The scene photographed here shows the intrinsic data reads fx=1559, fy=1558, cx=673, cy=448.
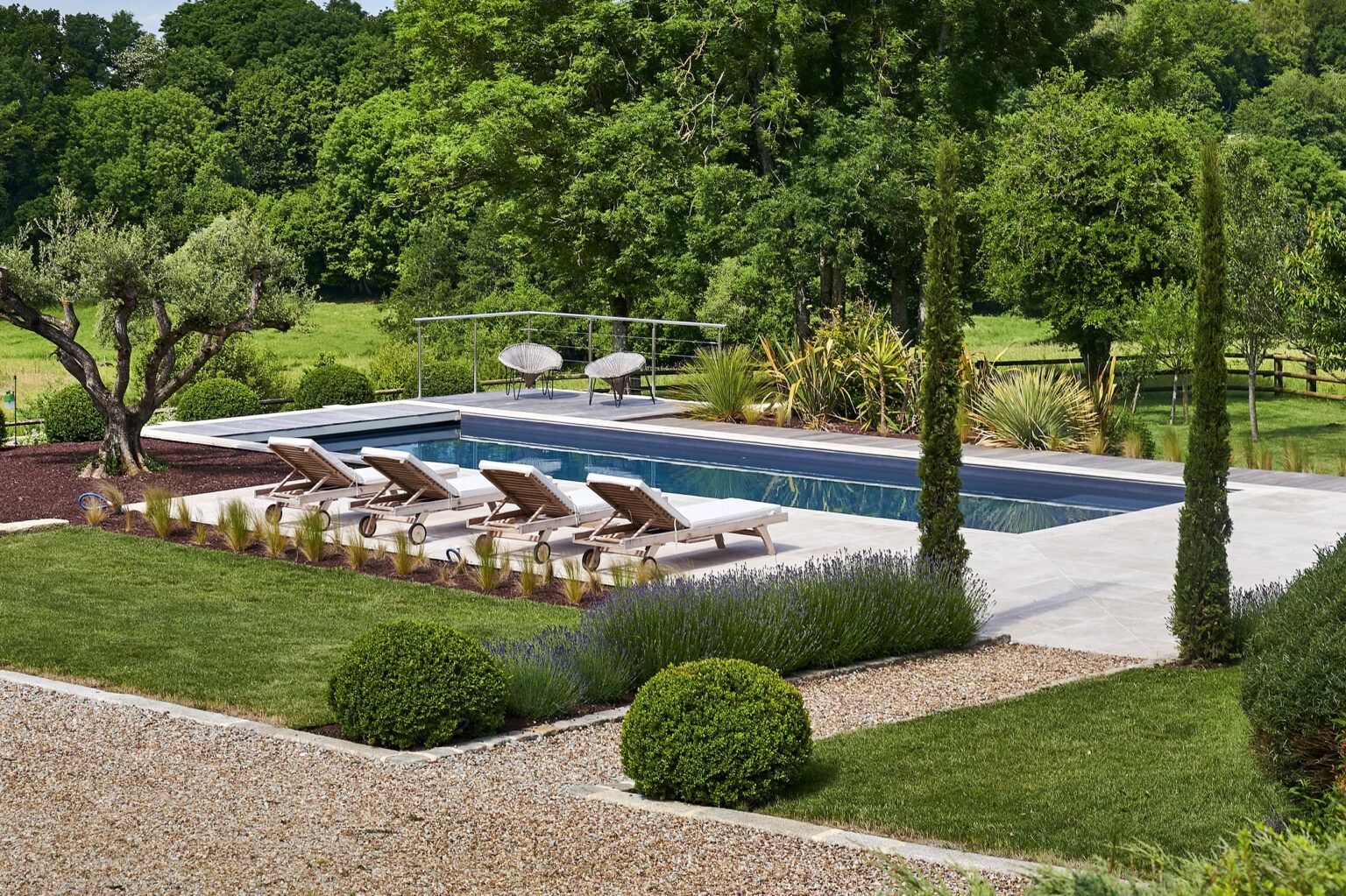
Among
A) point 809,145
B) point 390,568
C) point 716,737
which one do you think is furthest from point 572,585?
point 809,145

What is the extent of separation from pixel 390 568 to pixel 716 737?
19.4 ft

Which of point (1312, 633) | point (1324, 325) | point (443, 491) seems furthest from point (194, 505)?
point (1324, 325)

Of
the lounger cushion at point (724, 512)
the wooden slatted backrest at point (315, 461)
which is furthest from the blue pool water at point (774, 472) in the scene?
the wooden slatted backrest at point (315, 461)

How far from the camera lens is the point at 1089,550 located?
39.1 feet

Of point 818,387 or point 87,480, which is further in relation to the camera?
point 818,387

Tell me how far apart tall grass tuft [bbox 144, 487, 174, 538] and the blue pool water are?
5.46 metres

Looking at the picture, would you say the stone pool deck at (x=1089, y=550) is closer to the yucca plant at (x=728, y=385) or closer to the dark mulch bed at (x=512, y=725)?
the dark mulch bed at (x=512, y=725)

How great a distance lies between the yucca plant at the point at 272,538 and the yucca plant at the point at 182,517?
740 millimetres

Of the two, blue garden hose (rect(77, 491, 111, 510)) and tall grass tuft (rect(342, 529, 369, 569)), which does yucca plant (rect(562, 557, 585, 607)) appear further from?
blue garden hose (rect(77, 491, 111, 510))

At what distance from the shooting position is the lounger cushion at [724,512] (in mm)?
11758

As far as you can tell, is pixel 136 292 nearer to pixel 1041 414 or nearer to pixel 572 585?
pixel 572 585

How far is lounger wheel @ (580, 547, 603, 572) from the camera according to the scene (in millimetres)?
11203

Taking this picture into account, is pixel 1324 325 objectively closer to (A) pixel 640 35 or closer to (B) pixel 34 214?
(A) pixel 640 35

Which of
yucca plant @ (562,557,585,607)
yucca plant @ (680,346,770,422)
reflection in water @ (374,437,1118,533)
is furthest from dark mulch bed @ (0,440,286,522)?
yucca plant @ (680,346,770,422)
